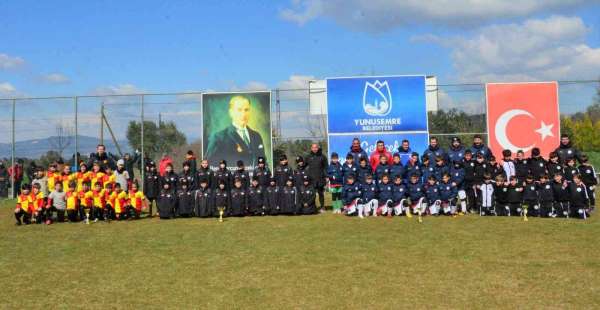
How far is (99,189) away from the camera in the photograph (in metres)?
13.2

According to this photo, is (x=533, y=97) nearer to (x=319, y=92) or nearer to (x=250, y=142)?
(x=319, y=92)

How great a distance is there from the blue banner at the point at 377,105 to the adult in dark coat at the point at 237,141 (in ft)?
8.73

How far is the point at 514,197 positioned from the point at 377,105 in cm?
542

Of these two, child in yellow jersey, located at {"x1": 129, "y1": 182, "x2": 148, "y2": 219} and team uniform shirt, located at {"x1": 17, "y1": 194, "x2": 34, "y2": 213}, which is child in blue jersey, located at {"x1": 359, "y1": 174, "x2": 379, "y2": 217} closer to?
child in yellow jersey, located at {"x1": 129, "y1": 182, "x2": 148, "y2": 219}

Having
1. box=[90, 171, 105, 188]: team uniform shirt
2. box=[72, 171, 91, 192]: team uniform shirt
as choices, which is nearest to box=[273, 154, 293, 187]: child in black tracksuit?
box=[90, 171, 105, 188]: team uniform shirt

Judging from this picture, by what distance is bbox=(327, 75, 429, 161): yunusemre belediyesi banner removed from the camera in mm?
16250

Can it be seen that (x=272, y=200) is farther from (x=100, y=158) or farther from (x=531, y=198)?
(x=531, y=198)

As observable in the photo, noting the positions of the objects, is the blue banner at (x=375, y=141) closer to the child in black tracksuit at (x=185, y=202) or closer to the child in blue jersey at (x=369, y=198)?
the child in blue jersey at (x=369, y=198)

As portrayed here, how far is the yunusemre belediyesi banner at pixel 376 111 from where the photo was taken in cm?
1625

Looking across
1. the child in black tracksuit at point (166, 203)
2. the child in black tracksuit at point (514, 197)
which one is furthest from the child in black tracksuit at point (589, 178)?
the child in black tracksuit at point (166, 203)

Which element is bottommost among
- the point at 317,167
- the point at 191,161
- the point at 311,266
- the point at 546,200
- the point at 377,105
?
the point at 311,266

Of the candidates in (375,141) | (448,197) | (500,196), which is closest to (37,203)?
(375,141)

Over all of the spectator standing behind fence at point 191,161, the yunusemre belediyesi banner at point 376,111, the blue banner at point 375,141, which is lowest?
the spectator standing behind fence at point 191,161

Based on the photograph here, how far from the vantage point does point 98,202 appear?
13.1 metres
